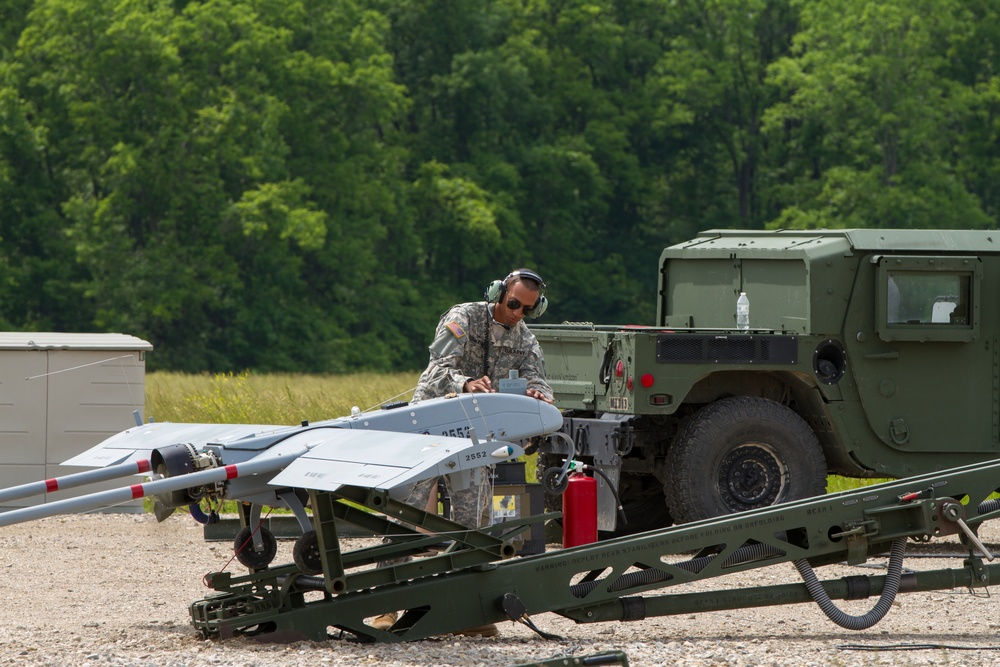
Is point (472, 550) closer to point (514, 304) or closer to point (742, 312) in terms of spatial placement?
point (514, 304)

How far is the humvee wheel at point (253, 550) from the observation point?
7.03 m

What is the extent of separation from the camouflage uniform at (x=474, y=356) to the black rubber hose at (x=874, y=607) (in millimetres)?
1491

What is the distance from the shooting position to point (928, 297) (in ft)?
35.4

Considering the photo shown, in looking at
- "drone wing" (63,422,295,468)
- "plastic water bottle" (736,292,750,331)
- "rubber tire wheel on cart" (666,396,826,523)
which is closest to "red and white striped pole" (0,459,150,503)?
"drone wing" (63,422,295,468)

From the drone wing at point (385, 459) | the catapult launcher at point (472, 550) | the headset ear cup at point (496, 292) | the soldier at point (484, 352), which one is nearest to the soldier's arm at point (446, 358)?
the soldier at point (484, 352)

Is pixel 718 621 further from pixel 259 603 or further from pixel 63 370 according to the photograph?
pixel 63 370

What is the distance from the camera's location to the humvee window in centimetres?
1070

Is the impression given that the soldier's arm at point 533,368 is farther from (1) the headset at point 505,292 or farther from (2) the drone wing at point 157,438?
(2) the drone wing at point 157,438

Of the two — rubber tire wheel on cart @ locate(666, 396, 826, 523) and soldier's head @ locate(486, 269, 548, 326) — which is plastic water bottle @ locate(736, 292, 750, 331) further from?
soldier's head @ locate(486, 269, 548, 326)

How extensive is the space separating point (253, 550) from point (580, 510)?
2820mm

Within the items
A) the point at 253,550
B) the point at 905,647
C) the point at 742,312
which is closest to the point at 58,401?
the point at 742,312

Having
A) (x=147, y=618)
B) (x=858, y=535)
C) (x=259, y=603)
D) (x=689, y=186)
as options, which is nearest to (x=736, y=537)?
(x=858, y=535)

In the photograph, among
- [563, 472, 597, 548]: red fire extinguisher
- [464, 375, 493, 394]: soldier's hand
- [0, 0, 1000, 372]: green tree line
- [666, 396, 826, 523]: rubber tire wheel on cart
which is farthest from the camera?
[0, 0, 1000, 372]: green tree line

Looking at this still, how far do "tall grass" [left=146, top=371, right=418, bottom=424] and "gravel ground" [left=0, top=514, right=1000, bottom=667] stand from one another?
A: 14.2 feet
